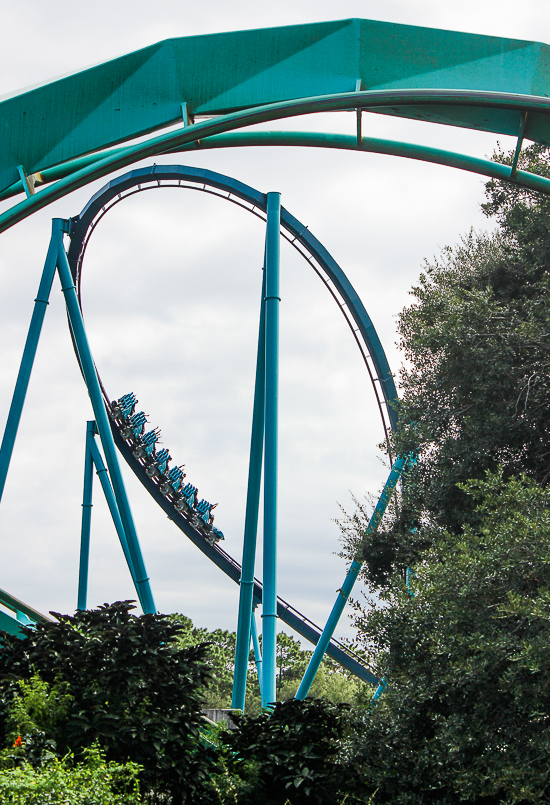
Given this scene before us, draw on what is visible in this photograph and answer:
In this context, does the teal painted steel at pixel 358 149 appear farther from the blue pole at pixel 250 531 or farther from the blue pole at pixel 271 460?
the blue pole at pixel 250 531

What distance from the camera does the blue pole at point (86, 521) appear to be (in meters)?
13.8

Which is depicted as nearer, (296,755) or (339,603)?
(296,755)

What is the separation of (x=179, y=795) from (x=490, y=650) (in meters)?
2.67

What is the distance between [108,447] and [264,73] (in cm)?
608

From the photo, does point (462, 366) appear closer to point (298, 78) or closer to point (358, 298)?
point (298, 78)

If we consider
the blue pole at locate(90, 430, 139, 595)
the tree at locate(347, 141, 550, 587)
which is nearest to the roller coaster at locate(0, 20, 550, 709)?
the tree at locate(347, 141, 550, 587)

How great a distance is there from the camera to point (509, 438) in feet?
23.9

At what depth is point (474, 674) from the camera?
5184 mm

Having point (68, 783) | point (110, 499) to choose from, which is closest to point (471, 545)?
point (68, 783)

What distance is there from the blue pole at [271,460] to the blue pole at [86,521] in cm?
572

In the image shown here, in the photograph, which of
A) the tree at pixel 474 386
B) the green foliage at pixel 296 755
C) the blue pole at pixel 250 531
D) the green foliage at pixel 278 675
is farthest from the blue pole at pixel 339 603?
the green foliage at pixel 278 675

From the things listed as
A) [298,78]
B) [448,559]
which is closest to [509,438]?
[448,559]

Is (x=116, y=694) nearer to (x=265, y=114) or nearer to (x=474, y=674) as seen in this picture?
(x=474, y=674)

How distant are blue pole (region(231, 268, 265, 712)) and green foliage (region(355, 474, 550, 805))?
137 inches
